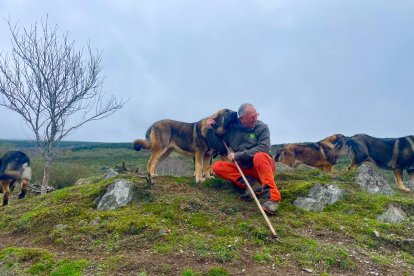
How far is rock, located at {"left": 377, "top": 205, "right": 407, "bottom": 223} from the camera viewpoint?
851cm

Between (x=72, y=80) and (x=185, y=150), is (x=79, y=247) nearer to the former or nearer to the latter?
(x=185, y=150)

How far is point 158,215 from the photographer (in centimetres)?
812

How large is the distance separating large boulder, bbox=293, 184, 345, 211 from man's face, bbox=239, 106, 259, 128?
2.09 metres

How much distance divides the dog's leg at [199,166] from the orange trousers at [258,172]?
2.67ft

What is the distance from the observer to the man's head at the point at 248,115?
29.3 ft

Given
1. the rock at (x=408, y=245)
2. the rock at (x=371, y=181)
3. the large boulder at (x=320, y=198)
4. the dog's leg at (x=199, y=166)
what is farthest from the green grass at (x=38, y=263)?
the rock at (x=371, y=181)

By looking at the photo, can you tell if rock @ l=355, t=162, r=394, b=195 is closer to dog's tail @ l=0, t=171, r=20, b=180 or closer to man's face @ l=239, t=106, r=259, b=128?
man's face @ l=239, t=106, r=259, b=128

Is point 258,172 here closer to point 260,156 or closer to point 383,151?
point 260,156

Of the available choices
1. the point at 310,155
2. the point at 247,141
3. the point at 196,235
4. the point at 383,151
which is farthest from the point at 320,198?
the point at 383,151

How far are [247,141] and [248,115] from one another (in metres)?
0.64

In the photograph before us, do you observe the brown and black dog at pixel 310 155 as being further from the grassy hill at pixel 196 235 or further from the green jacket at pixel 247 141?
the green jacket at pixel 247 141

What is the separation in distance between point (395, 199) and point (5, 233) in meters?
8.87

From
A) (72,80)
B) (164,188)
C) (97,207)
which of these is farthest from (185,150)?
(72,80)

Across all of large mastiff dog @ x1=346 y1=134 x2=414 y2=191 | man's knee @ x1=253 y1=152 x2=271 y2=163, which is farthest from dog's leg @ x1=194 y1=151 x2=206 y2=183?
large mastiff dog @ x1=346 y1=134 x2=414 y2=191
